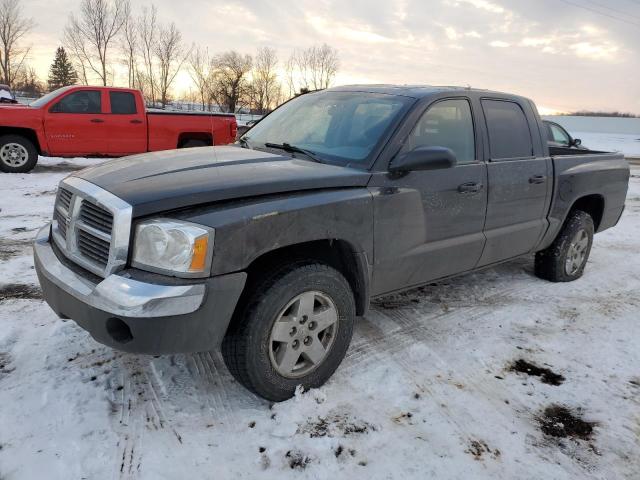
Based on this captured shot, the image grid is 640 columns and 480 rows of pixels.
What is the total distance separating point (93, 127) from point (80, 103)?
57 centimetres

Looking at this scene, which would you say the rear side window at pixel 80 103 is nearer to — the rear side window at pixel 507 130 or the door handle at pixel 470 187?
the rear side window at pixel 507 130

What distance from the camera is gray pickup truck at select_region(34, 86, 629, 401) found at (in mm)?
2309

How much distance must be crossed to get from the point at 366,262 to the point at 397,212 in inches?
15.0

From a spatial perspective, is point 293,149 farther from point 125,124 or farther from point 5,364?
point 125,124

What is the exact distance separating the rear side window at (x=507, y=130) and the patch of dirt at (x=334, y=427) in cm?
232

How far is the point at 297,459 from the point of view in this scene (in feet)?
7.72

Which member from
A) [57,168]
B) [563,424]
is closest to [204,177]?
[563,424]

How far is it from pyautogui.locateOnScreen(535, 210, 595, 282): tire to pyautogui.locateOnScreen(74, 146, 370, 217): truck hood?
2.84 meters

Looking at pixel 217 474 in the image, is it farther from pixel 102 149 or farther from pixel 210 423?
pixel 102 149

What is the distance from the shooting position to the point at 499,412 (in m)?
2.80

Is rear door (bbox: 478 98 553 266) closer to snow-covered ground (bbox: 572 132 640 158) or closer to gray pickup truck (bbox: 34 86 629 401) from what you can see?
gray pickup truck (bbox: 34 86 629 401)

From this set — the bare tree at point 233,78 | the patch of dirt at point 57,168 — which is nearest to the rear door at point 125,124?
the patch of dirt at point 57,168

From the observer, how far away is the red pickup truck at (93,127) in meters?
10.2

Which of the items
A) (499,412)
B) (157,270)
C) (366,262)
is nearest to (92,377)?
(157,270)
